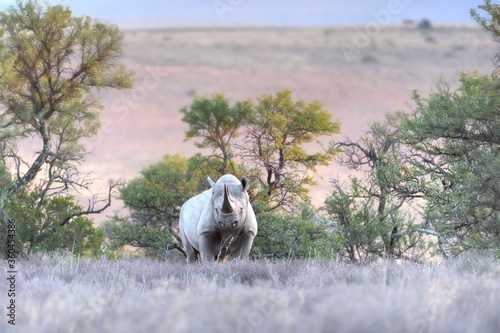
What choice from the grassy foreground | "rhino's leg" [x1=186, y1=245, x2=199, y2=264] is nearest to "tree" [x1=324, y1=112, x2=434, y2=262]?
"rhino's leg" [x1=186, y1=245, x2=199, y2=264]

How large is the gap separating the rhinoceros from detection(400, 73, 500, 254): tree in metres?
5.03

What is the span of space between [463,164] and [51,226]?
523 inches

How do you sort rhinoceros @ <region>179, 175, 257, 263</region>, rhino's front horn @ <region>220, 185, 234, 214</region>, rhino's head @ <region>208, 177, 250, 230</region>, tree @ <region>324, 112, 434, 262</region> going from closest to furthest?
rhino's front horn @ <region>220, 185, 234, 214</region> → rhino's head @ <region>208, 177, 250, 230</region> → rhinoceros @ <region>179, 175, 257, 263</region> → tree @ <region>324, 112, 434, 262</region>

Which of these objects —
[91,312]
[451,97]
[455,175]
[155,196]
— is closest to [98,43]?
[155,196]

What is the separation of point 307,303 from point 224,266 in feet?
16.8

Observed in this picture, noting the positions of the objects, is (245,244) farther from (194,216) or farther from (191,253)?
(191,253)

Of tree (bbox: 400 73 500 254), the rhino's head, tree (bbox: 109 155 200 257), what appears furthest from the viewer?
tree (bbox: 109 155 200 257)

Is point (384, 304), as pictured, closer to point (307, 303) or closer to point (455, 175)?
point (307, 303)

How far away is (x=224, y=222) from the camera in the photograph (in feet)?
50.3

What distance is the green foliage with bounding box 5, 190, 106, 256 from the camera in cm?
2506

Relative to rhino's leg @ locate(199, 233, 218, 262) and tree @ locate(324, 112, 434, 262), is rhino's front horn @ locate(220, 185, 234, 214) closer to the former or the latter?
rhino's leg @ locate(199, 233, 218, 262)

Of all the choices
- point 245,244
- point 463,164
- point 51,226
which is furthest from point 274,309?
point 51,226

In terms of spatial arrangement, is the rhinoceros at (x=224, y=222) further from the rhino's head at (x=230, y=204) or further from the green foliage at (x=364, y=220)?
the green foliage at (x=364, y=220)

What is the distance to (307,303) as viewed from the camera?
7.73 m
